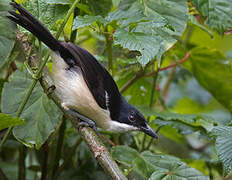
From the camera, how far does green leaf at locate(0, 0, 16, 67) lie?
81.0 inches

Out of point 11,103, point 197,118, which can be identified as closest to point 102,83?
point 11,103

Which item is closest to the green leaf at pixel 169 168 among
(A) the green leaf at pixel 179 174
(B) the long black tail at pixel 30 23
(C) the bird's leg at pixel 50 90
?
(A) the green leaf at pixel 179 174

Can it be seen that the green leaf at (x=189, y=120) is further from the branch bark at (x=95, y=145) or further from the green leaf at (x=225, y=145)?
the branch bark at (x=95, y=145)

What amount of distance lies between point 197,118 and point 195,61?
599 mm

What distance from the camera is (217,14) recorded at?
6.97 feet

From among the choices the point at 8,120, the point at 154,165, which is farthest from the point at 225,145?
the point at 8,120

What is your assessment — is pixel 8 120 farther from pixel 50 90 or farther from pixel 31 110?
pixel 31 110

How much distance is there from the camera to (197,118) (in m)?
2.61

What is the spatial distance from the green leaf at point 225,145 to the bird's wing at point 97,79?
2.22 feet

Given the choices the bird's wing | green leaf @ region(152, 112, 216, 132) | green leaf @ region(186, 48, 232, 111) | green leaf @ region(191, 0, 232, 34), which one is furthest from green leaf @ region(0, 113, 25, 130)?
green leaf @ region(186, 48, 232, 111)

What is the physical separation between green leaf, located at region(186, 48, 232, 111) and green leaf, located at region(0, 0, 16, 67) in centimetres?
149

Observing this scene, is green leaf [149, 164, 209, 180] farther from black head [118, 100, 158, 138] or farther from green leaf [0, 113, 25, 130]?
green leaf [0, 113, 25, 130]

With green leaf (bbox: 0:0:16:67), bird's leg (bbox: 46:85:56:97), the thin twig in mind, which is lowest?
the thin twig

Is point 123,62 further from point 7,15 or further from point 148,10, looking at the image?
point 7,15
